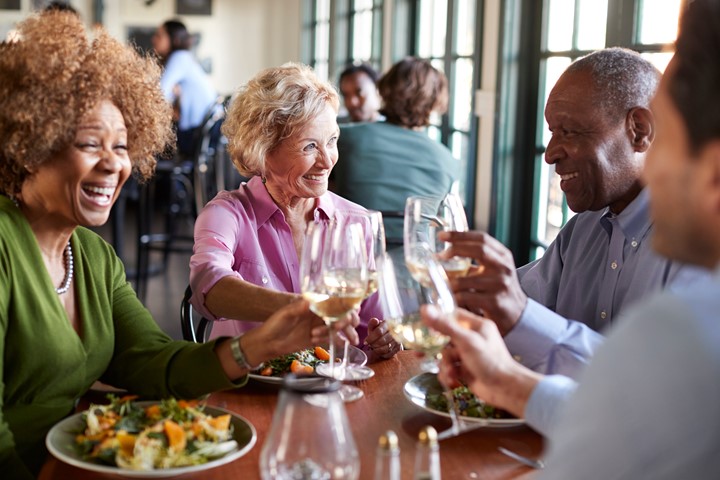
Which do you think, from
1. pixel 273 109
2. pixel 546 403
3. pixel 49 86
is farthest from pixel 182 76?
pixel 546 403

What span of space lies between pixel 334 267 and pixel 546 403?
0.40 meters

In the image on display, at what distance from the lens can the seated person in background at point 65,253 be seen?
61.7 inches

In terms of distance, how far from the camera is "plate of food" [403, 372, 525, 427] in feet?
4.88

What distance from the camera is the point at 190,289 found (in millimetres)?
2211

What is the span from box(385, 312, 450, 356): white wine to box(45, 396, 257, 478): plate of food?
0.27 m

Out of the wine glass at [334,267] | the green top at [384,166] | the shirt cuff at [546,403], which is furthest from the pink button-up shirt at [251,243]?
the green top at [384,166]

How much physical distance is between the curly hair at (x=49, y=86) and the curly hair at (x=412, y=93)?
8.63 ft

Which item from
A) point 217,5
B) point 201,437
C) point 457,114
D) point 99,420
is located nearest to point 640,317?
point 201,437

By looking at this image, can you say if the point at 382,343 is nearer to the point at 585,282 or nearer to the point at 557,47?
the point at 585,282

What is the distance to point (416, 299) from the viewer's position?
1.35m

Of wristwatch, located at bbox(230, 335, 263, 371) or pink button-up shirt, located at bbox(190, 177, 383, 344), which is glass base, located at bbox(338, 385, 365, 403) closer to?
wristwatch, located at bbox(230, 335, 263, 371)

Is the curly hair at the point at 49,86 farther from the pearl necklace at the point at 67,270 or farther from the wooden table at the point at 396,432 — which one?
the wooden table at the point at 396,432

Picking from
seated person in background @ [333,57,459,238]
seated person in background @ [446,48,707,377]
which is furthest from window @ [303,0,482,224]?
seated person in background @ [446,48,707,377]

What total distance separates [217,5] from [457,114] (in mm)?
6213
